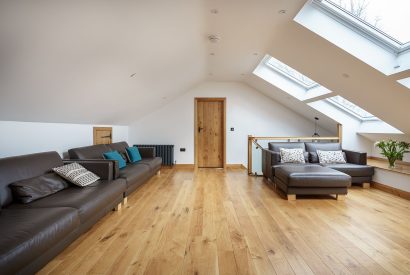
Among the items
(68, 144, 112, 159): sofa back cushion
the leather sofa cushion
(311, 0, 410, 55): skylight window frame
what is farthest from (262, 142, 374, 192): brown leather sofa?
the leather sofa cushion

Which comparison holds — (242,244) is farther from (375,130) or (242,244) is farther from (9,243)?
(375,130)

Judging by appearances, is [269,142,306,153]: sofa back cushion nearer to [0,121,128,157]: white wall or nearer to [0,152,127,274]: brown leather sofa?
[0,152,127,274]: brown leather sofa

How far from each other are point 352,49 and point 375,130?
2922 millimetres

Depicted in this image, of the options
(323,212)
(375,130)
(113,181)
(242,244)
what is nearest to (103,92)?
(113,181)

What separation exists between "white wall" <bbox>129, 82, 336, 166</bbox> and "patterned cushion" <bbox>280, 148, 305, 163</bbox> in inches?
72.6

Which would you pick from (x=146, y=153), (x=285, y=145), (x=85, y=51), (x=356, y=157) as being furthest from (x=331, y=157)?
(x=85, y=51)

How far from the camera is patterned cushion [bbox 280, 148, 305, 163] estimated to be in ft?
15.5

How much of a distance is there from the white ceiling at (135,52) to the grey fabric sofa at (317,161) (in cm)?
90

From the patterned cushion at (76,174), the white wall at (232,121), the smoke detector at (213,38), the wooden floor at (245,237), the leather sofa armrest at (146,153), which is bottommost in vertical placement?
the wooden floor at (245,237)

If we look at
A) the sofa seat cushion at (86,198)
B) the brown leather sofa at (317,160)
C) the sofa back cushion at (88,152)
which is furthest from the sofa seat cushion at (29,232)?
the brown leather sofa at (317,160)

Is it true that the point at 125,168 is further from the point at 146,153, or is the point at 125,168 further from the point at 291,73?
the point at 291,73

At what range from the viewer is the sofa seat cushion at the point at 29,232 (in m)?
1.36

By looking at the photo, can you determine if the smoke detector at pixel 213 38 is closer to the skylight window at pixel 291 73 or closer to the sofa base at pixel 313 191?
the skylight window at pixel 291 73

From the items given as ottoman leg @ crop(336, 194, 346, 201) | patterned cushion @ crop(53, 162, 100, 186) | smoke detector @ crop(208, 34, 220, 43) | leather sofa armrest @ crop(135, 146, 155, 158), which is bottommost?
ottoman leg @ crop(336, 194, 346, 201)
